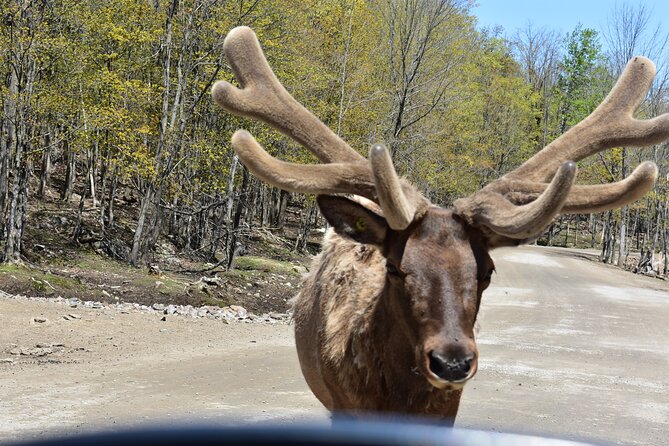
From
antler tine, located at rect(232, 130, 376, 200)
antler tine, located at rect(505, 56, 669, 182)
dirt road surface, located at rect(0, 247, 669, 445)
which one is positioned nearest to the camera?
antler tine, located at rect(232, 130, 376, 200)

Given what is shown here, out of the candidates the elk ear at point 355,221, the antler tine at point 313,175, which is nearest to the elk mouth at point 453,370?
the elk ear at point 355,221

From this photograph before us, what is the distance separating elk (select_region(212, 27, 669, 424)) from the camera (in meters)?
4.44

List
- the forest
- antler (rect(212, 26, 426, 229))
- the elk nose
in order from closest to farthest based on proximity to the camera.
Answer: the elk nose → antler (rect(212, 26, 426, 229)) → the forest

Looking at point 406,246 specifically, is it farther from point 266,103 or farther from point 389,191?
point 266,103

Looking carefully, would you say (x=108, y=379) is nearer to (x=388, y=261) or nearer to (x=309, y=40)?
(x=388, y=261)

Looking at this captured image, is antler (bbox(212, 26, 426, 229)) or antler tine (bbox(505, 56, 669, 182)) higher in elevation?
antler tine (bbox(505, 56, 669, 182))

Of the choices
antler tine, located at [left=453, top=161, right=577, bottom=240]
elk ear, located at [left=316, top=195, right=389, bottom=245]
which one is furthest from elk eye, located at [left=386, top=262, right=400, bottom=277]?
antler tine, located at [left=453, top=161, right=577, bottom=240]

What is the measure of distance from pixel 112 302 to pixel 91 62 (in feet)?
33.2

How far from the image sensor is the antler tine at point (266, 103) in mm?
5922

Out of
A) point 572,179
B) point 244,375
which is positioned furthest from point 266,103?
point 244,375

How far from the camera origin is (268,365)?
12016 mm

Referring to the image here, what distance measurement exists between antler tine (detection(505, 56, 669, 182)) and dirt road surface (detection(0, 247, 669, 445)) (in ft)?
11.7

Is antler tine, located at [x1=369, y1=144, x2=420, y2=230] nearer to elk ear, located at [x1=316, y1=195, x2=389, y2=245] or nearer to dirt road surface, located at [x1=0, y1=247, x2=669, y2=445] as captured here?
elk ear, located at [x1=316, y1=195, x2=389, y2=245]

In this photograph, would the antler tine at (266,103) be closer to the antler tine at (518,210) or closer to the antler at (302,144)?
the antler at (302,144)
